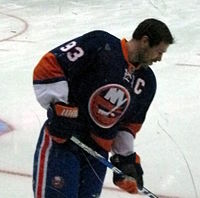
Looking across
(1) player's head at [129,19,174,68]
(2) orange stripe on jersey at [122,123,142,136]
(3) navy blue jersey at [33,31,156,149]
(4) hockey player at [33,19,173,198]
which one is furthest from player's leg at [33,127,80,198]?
(1) player's head at [129,19,174,68]

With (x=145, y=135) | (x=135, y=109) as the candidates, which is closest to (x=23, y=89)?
(x=145, y=135)

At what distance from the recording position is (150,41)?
1483 millimetres

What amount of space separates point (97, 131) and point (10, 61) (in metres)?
2.92

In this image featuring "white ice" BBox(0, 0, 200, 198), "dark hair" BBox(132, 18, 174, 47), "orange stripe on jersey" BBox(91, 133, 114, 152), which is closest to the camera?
"dark hair" BBox(132, 18, 174, 47)

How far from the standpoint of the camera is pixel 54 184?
157 cm

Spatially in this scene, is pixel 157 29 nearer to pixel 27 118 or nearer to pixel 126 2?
pixel 27 118

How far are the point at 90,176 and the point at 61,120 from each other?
10.2 inches

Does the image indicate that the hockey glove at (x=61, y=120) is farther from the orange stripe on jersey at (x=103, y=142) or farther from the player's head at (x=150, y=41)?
the player's head at (x=150, y=41)

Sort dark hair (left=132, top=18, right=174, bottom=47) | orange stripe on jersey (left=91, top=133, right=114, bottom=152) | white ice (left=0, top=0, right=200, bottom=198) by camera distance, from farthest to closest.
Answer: white ice (left=0, top=0, right=200, bottom=198), orange stripe on jersey (left=91, top=133, right=114, bottom=152), dark hair (left=132, top=18, right=174, bottom=47)

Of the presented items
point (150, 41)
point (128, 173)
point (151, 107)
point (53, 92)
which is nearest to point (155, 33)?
point (150, 41)

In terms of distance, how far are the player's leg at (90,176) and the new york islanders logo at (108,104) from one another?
13 centimetres

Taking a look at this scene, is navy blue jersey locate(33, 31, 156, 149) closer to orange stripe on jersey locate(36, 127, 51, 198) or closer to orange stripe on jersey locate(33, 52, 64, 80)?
orange stripe on jersey locate(33, 52, 64, 80)

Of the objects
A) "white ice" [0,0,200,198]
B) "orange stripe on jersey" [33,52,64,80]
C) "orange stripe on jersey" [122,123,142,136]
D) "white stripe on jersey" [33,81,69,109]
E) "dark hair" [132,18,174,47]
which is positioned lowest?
"white ice" [0,0,200,198]

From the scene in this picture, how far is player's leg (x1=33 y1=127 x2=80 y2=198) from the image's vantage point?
1554 mm
